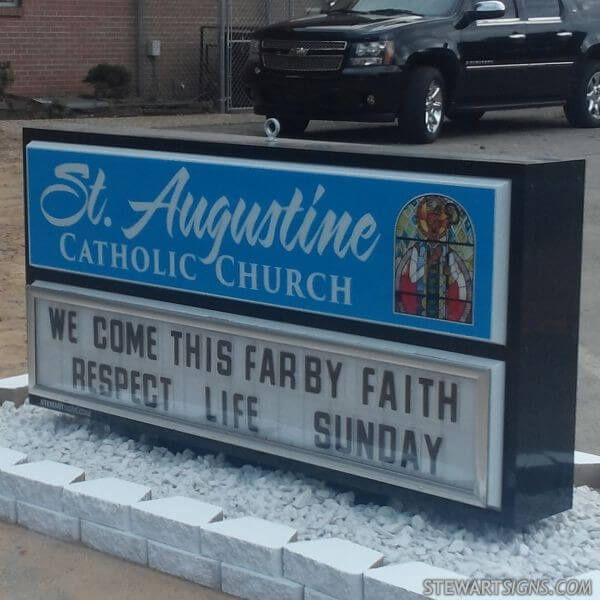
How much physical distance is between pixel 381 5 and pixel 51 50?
568 cm

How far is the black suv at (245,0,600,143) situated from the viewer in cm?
1375

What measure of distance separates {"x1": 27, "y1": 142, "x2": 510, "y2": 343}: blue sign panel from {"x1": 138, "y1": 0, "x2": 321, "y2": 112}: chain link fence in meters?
13.3

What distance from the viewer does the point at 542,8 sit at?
1556 cm

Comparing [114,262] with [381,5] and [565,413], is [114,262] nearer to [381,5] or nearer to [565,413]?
[565,413]

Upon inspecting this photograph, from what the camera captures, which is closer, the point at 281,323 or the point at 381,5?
the point at 281,323

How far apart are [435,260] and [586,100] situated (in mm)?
12785

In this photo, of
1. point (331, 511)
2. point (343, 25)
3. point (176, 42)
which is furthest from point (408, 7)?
point (331, 511)

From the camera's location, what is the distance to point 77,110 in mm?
17594

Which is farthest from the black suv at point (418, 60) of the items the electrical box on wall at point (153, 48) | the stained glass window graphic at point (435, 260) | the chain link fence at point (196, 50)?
the stained glass window graphic at point (435, 260)

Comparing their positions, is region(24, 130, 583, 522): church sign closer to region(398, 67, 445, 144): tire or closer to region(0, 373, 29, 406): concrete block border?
region(0, 373, 29, 406): concrete block border

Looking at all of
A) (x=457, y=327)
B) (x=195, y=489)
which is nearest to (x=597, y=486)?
(x=457, y=327)

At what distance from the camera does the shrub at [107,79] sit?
1858 centimetres

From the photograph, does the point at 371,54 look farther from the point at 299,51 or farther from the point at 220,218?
the point at 220,218

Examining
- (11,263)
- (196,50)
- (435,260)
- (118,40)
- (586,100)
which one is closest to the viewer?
(435,260)
